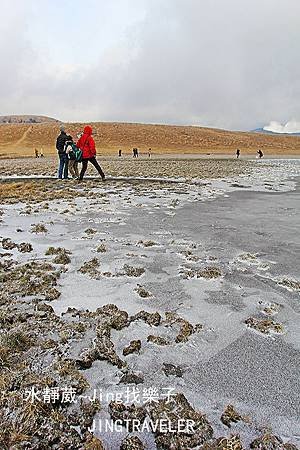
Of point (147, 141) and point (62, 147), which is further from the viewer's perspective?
point (147, 141)

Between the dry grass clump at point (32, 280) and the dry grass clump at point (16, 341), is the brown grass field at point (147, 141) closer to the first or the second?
the dry grass clump at point (32, 280)

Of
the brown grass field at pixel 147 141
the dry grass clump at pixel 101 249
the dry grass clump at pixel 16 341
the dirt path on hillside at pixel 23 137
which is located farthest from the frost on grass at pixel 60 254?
the dirt path on hillside at pixel 23 137

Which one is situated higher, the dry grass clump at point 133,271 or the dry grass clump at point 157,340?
the dry grass clump at point 133,271

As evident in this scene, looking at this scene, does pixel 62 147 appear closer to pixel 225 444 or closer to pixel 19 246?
pixel 19 246

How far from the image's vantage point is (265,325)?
11.0 feet

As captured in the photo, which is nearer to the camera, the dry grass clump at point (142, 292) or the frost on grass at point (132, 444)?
the frost on grass at point (132, 444)

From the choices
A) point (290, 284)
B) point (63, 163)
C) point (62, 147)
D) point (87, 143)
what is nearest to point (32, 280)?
point (290, 284)

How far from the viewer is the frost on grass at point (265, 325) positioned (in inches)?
129

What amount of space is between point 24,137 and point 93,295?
8720 cm

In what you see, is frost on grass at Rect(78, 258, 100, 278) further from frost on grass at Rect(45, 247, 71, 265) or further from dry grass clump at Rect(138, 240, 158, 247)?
dry grass clump at Rect(138, 240, 158, 247)

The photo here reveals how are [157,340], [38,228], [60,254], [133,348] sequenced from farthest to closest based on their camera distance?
[38,228]
[60,254]
[157,340]
[133,348]

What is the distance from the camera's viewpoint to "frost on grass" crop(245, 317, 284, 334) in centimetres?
328

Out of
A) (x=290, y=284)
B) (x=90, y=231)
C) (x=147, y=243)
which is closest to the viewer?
(x=290, y=284)

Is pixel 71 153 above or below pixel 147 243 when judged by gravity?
above
